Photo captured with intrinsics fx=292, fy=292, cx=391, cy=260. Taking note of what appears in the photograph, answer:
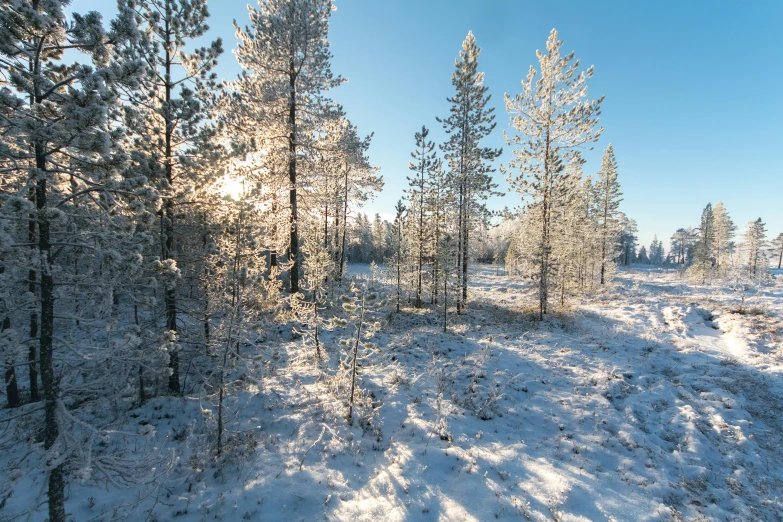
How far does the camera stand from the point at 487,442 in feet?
23.0

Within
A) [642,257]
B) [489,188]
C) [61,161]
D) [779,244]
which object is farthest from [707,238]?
[61,161]

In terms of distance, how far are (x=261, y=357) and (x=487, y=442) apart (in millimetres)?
6946

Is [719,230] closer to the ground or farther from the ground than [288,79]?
closer to the ground

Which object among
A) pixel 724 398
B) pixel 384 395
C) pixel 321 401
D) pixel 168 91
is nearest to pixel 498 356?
pixel 384 395

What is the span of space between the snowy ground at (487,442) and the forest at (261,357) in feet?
0.19

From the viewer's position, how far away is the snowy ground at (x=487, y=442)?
514 cm

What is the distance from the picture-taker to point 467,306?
2170cm

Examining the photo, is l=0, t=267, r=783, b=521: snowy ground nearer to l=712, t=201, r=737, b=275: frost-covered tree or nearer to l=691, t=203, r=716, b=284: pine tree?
l=691, t=203, r=716, b=284: pine tree

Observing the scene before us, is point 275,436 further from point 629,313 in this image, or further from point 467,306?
point 629,313

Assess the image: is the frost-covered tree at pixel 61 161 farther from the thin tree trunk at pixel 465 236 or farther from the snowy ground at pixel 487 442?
the thin tree trunk at pixel 465 236

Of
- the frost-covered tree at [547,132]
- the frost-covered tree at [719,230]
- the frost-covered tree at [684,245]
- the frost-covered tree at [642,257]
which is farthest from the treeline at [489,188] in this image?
the frost-covered tree at [642,257]

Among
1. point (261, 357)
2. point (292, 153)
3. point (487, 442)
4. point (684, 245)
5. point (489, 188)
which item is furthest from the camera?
point (684, 245)

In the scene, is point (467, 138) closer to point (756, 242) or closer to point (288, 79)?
point (288, 79)

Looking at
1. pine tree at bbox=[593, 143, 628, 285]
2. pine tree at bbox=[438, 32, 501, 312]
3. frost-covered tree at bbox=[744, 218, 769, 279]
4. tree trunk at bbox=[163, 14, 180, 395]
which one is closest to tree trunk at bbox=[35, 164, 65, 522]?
tree trunk at bbox=[163, 14, 180, 395]
